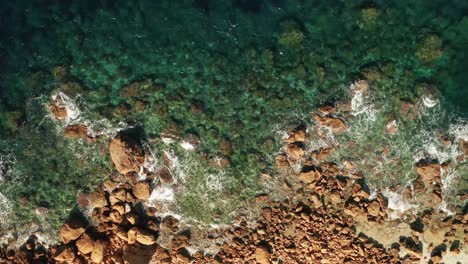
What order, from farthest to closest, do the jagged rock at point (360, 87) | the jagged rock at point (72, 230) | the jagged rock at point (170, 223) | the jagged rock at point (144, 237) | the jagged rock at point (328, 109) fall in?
the jagged rock at point (170, 223)
the jagged rock at point (72, 230)
the jagged rock at point (144, 237)
the jagged rock at point (328, 109)
the jagged rock at point (360, 87)

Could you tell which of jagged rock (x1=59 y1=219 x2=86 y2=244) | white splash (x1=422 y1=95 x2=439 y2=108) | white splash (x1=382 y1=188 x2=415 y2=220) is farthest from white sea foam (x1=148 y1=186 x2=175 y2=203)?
white splash (x1=422 y1=95 x2=439 y2=108)

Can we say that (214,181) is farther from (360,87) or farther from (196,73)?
(360,87)

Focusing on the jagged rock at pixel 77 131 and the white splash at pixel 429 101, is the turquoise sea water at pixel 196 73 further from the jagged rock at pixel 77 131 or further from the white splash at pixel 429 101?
the white splash at pixel 429 101

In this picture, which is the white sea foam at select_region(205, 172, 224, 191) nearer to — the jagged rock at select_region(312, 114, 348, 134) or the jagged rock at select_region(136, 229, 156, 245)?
the jagged rock at select_region(136, 229, 156, 245)

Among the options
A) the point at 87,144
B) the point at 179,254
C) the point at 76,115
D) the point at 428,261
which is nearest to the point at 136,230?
the point at 179,254

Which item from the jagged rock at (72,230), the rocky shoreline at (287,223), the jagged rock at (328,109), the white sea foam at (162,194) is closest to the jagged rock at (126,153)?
the rocky shoreline at (287,223)

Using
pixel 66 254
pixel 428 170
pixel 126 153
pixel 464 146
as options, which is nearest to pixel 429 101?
pixel 464 146
